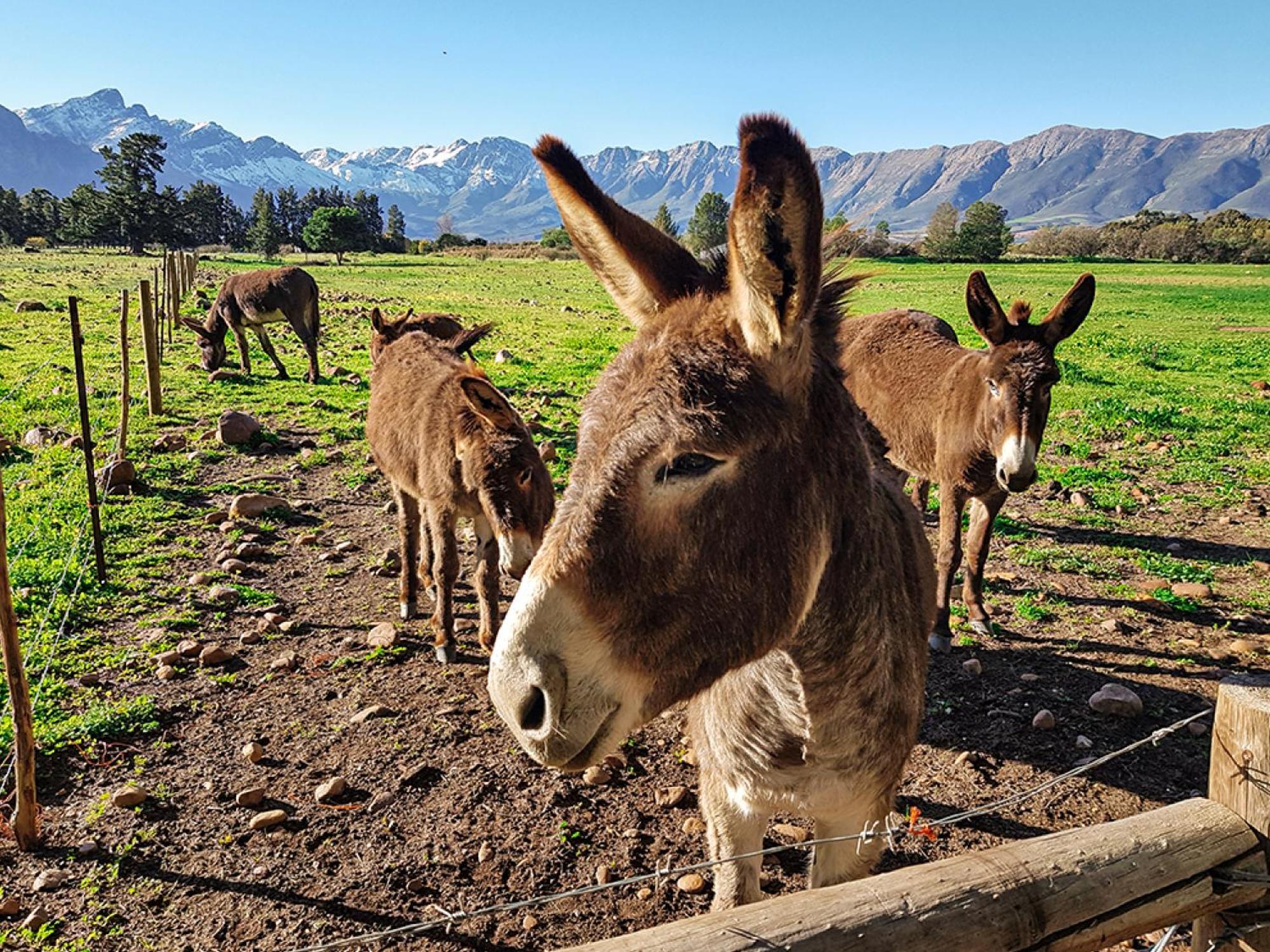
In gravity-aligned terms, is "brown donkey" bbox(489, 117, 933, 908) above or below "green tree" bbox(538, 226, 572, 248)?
below

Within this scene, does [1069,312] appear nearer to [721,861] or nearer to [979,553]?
[979,553]

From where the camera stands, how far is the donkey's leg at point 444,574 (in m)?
5.90

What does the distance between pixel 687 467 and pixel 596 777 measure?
3.36m

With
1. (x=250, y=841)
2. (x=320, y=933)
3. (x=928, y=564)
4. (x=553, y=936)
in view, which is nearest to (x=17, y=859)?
(x=250, y=841)

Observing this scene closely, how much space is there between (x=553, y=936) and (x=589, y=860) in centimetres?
51

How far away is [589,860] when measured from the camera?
4.00m

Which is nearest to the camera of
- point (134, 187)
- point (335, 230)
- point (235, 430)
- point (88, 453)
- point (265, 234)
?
point (88, 453)

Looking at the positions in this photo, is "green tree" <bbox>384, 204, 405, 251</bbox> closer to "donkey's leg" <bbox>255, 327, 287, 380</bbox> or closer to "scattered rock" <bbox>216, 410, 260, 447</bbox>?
"donkey's leg" <bbox>255, 327, 287, 380</bbox>

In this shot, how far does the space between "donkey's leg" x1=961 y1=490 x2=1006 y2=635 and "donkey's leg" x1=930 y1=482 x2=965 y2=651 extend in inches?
5.9

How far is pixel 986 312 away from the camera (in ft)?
21.0

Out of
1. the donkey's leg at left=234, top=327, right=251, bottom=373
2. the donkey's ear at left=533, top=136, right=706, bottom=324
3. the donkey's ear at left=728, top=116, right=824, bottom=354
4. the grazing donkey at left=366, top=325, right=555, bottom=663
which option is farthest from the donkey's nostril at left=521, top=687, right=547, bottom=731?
the donkey's leg at left=234, top=327, right=251, bottom=373

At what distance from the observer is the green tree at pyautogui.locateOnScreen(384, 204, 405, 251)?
3541 inches

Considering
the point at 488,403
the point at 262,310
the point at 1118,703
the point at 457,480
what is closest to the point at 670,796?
the point at 457,480

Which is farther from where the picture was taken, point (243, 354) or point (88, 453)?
point (243, 354)
